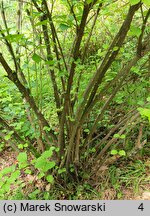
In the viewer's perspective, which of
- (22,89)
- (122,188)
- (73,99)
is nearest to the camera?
(22,89)

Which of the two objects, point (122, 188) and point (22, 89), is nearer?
point (22, 89)

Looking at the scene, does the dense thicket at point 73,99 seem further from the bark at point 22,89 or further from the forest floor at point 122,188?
the forest floor at point 122,188

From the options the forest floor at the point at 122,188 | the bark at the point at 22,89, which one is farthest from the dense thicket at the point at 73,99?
the forest floor at the point at 122,188

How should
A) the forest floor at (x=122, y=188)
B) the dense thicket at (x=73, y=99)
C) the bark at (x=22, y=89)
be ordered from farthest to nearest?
the forest floor at (x=122, y=188) < the dense thicket at (x=73, y=99) < the bark at (x=22, y=89)

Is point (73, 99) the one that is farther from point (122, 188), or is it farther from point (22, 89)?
point (122, 188)

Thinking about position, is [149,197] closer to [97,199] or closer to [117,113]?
[97,199]

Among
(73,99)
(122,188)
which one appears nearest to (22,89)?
(73,99)

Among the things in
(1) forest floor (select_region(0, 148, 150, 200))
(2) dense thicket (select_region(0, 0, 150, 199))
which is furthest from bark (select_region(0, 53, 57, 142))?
(1) forest floor (select_region(0, 148, 150, 200))

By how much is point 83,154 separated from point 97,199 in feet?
1.15

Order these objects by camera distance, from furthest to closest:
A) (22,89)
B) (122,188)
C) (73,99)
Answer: (122,188) < (73,99) < (22,89)

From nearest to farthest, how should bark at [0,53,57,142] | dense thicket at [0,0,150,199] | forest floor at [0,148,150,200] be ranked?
bark at [0,53,57,142] < dense thicket at [0,0,150,199] < forest floor at [0,148,150,200]

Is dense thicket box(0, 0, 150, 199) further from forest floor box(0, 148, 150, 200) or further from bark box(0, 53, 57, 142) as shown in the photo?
forest floor box(0, 148, 150, 200)

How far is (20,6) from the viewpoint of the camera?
1492mm

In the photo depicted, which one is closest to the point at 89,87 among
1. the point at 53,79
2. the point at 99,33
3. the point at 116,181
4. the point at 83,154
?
the point at 53,79
